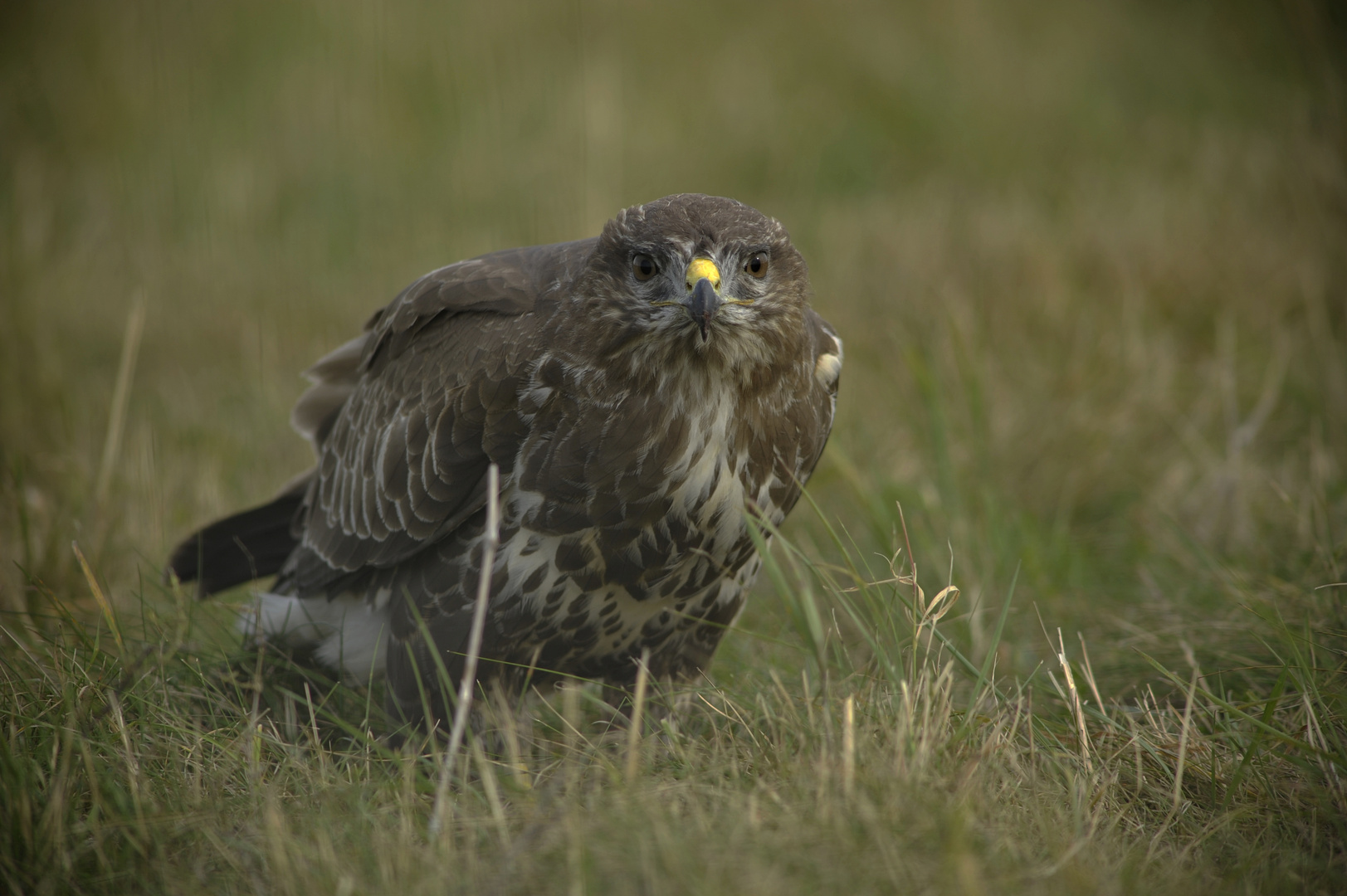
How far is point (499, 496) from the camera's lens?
9.27ft

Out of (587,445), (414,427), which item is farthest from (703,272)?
(414,427)

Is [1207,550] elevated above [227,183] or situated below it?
below

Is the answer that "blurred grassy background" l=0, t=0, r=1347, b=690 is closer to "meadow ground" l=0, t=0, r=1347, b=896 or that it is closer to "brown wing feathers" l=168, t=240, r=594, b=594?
"meadow ground" l=0, t=0, r=1347, b=896

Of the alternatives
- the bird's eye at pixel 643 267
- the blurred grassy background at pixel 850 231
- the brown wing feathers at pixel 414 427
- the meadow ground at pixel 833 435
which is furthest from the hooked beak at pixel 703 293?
the blurred grassy background at pixel 850 231

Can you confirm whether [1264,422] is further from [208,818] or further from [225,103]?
[225,103]

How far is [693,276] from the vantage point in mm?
2527

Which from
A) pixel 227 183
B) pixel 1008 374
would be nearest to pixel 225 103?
pixel 227 183

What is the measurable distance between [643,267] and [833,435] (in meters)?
2.43

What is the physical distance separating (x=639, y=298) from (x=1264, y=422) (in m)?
3.66

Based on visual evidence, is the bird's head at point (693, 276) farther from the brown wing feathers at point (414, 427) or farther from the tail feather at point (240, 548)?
the tail feather at point (240, 548)

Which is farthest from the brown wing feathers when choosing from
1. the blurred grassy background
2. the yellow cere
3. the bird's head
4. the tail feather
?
the blurred grassy background

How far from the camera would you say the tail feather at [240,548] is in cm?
361

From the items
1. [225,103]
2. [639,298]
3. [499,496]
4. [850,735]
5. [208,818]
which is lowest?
[208,818]

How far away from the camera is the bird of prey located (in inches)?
105
